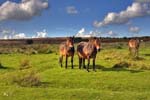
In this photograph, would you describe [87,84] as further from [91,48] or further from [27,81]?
[91,48]

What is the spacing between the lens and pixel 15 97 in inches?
850

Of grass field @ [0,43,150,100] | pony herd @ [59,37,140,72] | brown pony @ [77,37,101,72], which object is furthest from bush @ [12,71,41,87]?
brown pony @ [77,37,101,72]

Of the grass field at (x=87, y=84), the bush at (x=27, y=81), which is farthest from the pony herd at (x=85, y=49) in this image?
the bush at (x=27, y=81)

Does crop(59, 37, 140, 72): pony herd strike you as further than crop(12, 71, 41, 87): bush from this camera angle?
Yes

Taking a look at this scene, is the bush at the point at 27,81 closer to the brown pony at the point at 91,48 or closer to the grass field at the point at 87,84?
the grass field at the point at 87,84

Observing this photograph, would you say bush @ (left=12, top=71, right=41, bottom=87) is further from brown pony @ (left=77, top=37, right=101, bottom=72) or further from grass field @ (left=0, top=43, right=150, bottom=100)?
brown pony @ (left=77, top=37, right=101, bottom=72)

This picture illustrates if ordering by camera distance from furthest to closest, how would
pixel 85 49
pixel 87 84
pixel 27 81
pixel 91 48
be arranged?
pixel 85 49 < pixel 91 48 < pixel 87 84 < pixel 27 81

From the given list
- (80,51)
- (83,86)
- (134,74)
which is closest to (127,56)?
(80,51)

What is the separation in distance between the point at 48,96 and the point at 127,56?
856 inches

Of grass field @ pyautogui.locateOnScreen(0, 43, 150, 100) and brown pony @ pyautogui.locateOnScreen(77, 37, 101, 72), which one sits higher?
brown pony @ pyautogui.locateOnScreen(77, 37, 101, 72)

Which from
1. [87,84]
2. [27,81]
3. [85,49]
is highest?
[85,49]

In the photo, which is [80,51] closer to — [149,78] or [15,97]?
[149,78]

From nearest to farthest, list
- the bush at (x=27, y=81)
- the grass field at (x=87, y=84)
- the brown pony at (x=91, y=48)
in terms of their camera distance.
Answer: the grass field at (x=87, y=84), the bush at (x=27, y=81), the brown pony at (x=91, y=48)

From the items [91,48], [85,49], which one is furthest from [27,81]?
[85,49]
